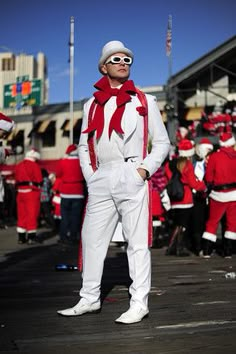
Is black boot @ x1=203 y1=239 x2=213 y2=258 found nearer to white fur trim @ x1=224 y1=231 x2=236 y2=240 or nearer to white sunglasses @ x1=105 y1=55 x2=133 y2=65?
white fur trim @ x1=224 y1=231 x2=236 y2=240

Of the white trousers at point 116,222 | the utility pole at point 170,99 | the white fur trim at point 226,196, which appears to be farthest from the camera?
the utility pole at point 170,99

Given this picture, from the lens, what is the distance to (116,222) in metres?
4.21

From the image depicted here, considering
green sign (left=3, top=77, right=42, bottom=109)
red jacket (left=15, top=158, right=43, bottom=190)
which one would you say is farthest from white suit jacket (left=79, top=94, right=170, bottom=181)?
green sign (left=3, top=77, right=42, bottom=109)

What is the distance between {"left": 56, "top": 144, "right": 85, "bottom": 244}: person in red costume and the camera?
1129 cm

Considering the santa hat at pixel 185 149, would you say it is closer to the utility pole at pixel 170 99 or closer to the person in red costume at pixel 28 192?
the person in red costume at pixel 28 192

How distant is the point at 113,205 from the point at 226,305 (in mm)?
1374

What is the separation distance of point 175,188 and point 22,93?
4330 centimetres

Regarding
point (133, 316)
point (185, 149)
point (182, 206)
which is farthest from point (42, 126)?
point (133, 316)

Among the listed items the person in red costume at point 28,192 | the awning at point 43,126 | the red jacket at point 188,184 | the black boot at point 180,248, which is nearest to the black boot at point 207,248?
the black boot at point 180,248

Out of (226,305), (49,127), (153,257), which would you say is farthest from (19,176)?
(49,127)

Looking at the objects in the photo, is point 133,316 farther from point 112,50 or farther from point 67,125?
point 67,125

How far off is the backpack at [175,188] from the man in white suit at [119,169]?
465 centimetres

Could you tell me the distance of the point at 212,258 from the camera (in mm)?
8453

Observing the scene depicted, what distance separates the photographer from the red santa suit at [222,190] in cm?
823
